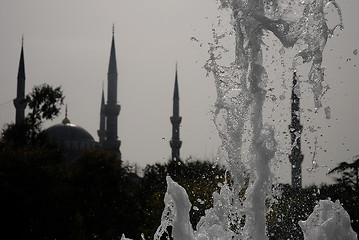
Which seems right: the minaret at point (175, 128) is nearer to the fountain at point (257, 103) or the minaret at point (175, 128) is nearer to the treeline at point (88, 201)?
the treeline at point (88, 201)

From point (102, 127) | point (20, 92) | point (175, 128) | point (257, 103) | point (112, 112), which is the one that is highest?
point (102, 127)

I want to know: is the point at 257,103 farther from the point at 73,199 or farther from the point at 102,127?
the point at 102,127

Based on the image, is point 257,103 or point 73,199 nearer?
point 257,103

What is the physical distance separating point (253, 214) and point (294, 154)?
2109 cm

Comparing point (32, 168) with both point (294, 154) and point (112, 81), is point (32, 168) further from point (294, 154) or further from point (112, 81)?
point (112, 81)

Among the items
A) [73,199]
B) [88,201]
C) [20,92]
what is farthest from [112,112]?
[73,199]

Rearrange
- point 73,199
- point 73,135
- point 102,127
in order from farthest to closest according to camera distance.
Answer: point 102,127 → point 73,135 → point 73,199

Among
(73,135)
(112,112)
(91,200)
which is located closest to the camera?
(91,200)

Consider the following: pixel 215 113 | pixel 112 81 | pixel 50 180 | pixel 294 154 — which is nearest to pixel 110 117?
pixel 112 81

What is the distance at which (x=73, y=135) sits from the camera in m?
70.9

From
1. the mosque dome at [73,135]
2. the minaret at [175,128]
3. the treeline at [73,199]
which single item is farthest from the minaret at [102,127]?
the treeline at [73,199]

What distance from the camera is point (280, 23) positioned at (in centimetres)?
828

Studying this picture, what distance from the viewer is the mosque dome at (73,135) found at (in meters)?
69.9

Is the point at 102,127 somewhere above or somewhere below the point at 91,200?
above
